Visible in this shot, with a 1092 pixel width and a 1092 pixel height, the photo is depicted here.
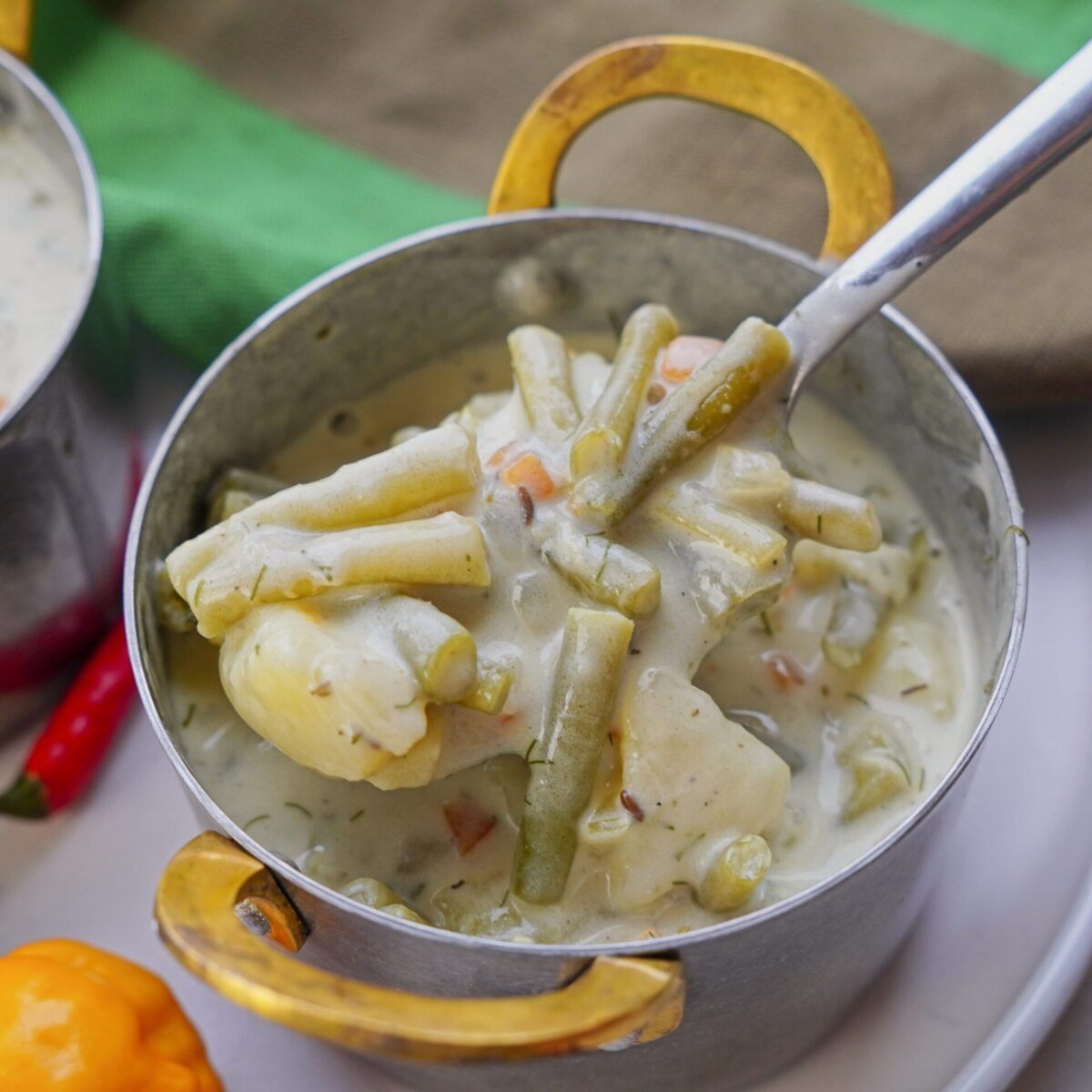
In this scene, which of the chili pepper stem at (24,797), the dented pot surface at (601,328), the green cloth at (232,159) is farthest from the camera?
the green cloth at (232,159)

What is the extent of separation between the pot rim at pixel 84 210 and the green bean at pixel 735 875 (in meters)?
0.77

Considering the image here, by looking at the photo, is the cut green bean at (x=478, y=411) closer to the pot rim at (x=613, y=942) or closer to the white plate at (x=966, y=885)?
the pot rim at (x=613, y=942)

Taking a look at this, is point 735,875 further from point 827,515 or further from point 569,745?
point 827,515

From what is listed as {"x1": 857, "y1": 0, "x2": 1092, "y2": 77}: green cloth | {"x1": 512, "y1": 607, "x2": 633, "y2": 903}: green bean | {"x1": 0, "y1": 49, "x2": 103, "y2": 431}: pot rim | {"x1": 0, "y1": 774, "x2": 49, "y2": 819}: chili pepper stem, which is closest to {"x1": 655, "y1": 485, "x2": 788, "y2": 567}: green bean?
{"x1": 512, "y1": 607, "x2": 633, "y2": 903}: green bean

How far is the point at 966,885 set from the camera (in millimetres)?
1425

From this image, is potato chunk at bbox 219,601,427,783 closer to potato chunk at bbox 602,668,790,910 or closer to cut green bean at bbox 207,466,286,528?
potato chunk at bbox 602,668,790,910

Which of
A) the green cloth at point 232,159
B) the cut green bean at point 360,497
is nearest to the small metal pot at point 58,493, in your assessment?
the green cloth at point 232,159

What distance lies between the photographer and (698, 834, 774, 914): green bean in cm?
112

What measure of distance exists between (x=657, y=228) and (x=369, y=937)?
790 millimetres

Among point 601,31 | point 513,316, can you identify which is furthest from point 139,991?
point 601,31

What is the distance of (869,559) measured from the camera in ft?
4.59

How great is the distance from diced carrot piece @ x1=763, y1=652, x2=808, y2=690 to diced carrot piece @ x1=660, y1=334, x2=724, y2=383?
0.87 ft

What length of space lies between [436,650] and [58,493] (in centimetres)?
61

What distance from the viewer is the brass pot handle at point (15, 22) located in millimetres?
1665
